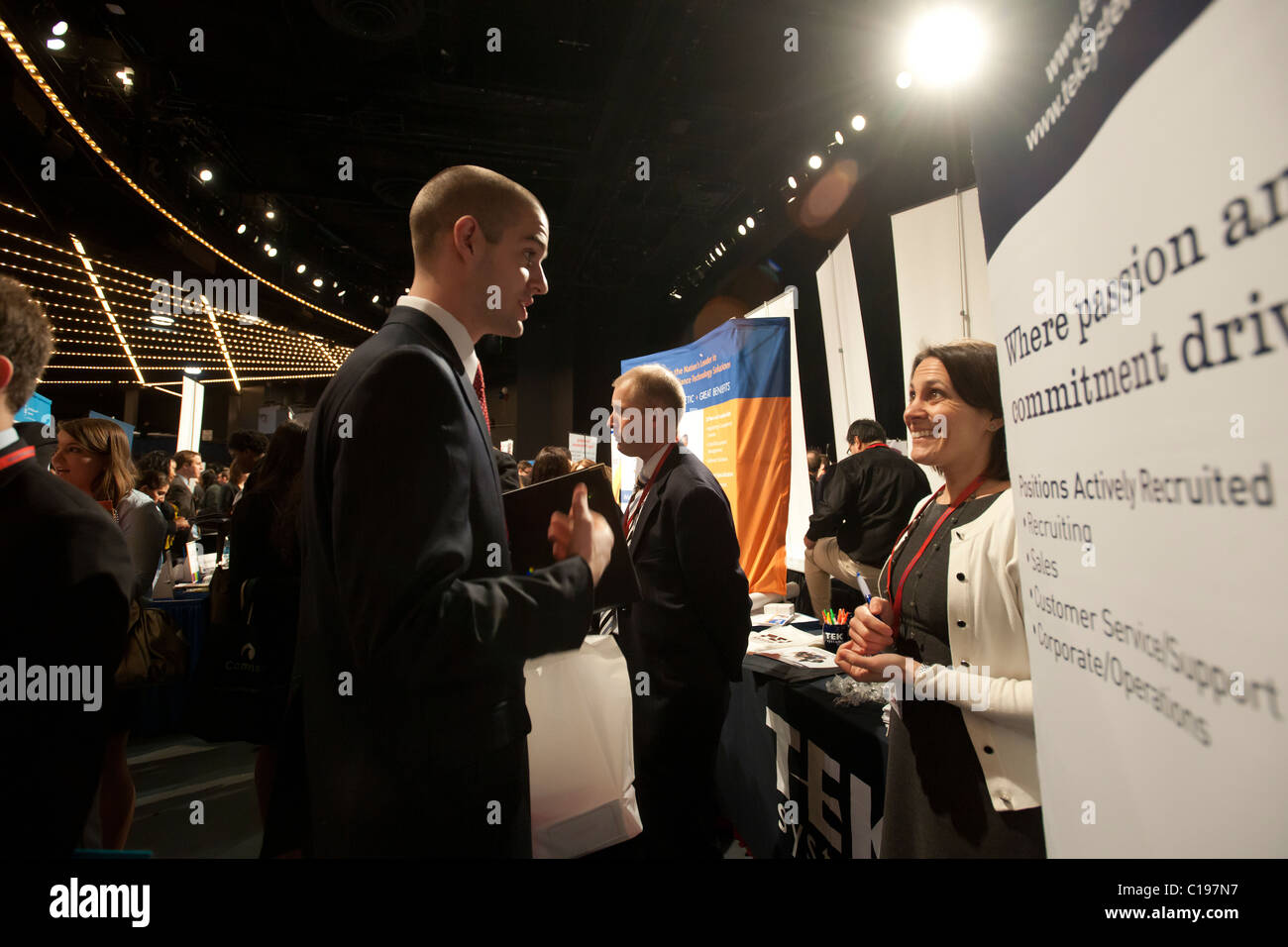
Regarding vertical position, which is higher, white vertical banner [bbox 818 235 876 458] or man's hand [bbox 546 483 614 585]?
white vertical banner [bbox 818 235 876 458]

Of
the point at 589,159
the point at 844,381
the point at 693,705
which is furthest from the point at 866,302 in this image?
the point at 693,705

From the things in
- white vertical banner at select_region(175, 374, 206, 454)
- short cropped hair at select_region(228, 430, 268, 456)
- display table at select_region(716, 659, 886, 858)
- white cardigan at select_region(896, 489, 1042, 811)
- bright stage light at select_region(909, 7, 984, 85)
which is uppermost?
bright stage light at select_region(909, 7, 984, 85)

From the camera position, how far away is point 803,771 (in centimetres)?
202

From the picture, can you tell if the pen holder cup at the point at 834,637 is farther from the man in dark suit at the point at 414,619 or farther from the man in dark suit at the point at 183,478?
the man in dark suit at the point at 183,478

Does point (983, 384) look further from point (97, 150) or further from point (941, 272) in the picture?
point (97, 150)

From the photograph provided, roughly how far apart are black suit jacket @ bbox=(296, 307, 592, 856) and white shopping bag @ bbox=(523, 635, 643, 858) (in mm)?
117

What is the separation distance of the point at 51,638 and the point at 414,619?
72 cm

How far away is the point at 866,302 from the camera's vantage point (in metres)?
5.39

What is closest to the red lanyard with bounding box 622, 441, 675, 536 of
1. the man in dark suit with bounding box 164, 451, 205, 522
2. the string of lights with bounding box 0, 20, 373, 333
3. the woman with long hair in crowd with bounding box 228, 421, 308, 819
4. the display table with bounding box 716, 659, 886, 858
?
the display table with bounding box 716, 659, 886, 858

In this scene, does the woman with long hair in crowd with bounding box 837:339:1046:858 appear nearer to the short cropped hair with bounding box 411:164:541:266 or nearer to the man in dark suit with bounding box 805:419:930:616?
the short cropped hair with bounding box 411:164:541:266

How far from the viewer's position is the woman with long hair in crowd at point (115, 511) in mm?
2238

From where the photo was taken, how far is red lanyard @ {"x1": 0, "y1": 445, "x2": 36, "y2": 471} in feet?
3.37
